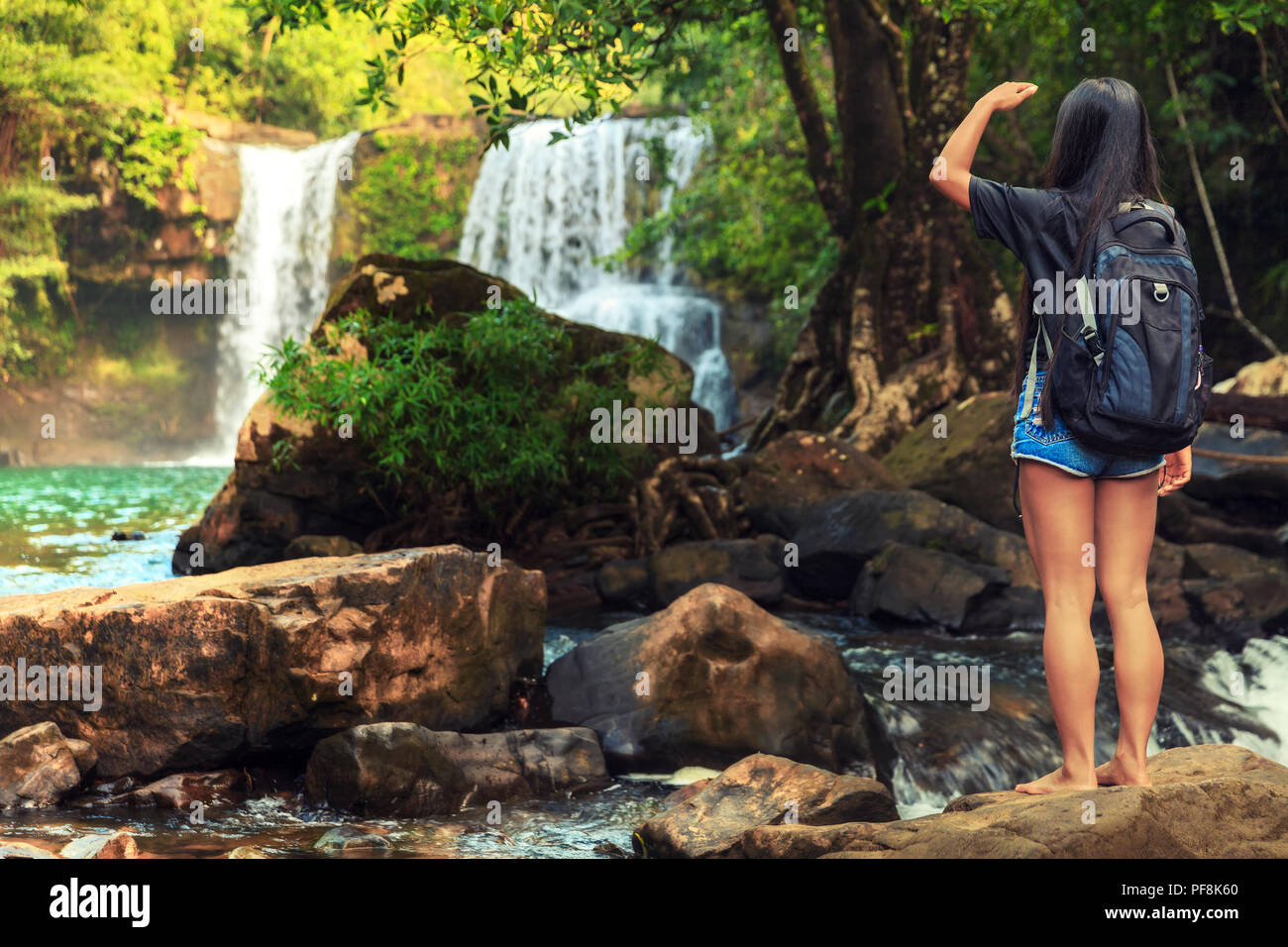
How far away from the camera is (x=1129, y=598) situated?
3.48 m

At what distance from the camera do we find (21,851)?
3770 mm

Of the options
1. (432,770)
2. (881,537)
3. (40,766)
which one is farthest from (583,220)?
(40,766)

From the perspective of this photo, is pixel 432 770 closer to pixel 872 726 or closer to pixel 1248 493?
pixel 872 726

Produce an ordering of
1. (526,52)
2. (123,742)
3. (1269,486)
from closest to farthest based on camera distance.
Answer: (123,742), (526,52), (1269,486)

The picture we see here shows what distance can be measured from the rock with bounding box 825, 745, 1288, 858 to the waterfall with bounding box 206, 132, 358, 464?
25080 millimetres

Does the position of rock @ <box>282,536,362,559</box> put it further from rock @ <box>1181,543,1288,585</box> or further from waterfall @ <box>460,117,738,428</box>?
waterfall @ <box>460,117,738,428</box>

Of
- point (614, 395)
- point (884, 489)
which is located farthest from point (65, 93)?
point (884, 489)

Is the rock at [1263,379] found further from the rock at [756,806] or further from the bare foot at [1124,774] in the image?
the bare foot at [1124,774]

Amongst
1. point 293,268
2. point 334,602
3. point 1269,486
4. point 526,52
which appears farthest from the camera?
point 293,268

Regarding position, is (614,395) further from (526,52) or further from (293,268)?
(293,268)

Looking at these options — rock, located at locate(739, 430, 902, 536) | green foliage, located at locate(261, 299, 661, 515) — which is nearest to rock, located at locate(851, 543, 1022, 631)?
rock, located at locate(739, 430, 902, 536)

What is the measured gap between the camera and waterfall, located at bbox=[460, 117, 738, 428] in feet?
74.7

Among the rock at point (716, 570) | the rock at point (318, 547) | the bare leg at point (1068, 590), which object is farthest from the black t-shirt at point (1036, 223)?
the rock at point (318, 547)
